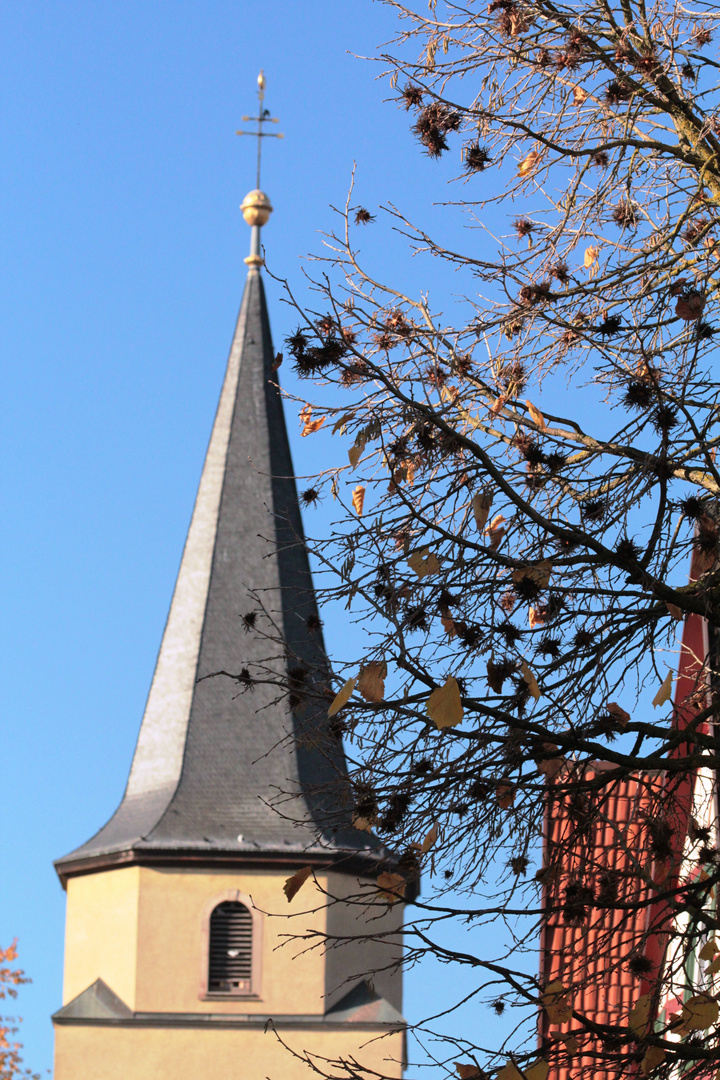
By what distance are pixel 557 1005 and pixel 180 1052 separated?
17.9 m

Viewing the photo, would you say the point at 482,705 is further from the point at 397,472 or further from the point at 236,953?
the point at 236,953

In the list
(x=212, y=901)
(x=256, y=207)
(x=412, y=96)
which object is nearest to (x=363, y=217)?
(x=412, y=96)

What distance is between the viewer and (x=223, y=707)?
2433cm

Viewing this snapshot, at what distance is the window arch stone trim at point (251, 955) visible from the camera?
75.1ft

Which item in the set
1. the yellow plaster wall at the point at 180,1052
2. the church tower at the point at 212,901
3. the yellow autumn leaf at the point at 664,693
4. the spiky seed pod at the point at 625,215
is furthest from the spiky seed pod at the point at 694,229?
the yellow plaster wall at the point at 180,1052

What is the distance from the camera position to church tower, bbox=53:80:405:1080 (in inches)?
885

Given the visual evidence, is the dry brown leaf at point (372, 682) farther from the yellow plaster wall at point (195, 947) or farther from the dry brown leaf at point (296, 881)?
the yellow plaster wall at point (195, 947)

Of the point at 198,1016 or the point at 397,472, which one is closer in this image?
the point at 397,472

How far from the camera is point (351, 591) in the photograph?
6.00 metres

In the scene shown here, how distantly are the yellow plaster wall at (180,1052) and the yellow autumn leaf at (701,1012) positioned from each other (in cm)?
1758

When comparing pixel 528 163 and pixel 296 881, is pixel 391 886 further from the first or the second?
pixel 528 163

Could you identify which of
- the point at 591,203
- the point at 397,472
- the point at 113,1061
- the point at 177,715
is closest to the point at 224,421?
the point at 177,715

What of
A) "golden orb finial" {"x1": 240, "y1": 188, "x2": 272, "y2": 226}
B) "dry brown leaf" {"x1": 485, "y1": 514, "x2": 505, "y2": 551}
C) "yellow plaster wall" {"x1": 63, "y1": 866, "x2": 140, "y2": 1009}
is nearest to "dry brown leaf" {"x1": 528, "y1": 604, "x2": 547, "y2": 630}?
"dry brown leaf" {"x1": 485, "y1": 514, "x2": 505, "y2": 551}

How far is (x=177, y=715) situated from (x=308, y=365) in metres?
18.7
